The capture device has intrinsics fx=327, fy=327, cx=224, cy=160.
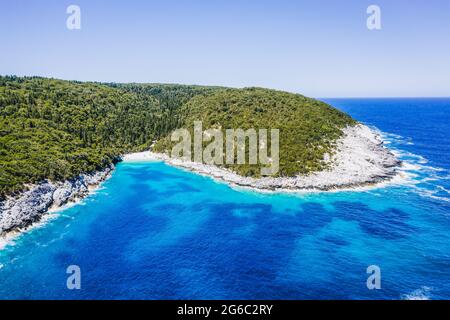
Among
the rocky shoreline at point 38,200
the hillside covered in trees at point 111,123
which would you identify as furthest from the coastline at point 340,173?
the rocky shoreline at point 38,200

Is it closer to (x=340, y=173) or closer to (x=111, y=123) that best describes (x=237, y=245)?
(x=340, y=173)

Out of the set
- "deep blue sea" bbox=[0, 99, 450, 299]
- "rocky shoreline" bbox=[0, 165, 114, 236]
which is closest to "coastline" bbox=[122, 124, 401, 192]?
"deep blue sea" bbox=[0, 99, 450, 299]

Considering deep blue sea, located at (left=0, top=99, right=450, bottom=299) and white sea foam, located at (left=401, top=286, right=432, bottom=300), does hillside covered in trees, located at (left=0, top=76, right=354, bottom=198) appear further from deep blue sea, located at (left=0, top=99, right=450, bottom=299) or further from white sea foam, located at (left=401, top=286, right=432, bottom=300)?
white sea foam, located at (left=401, top=286, right=432, bottom=300)

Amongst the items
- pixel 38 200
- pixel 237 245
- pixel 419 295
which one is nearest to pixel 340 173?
pixel 237 245
